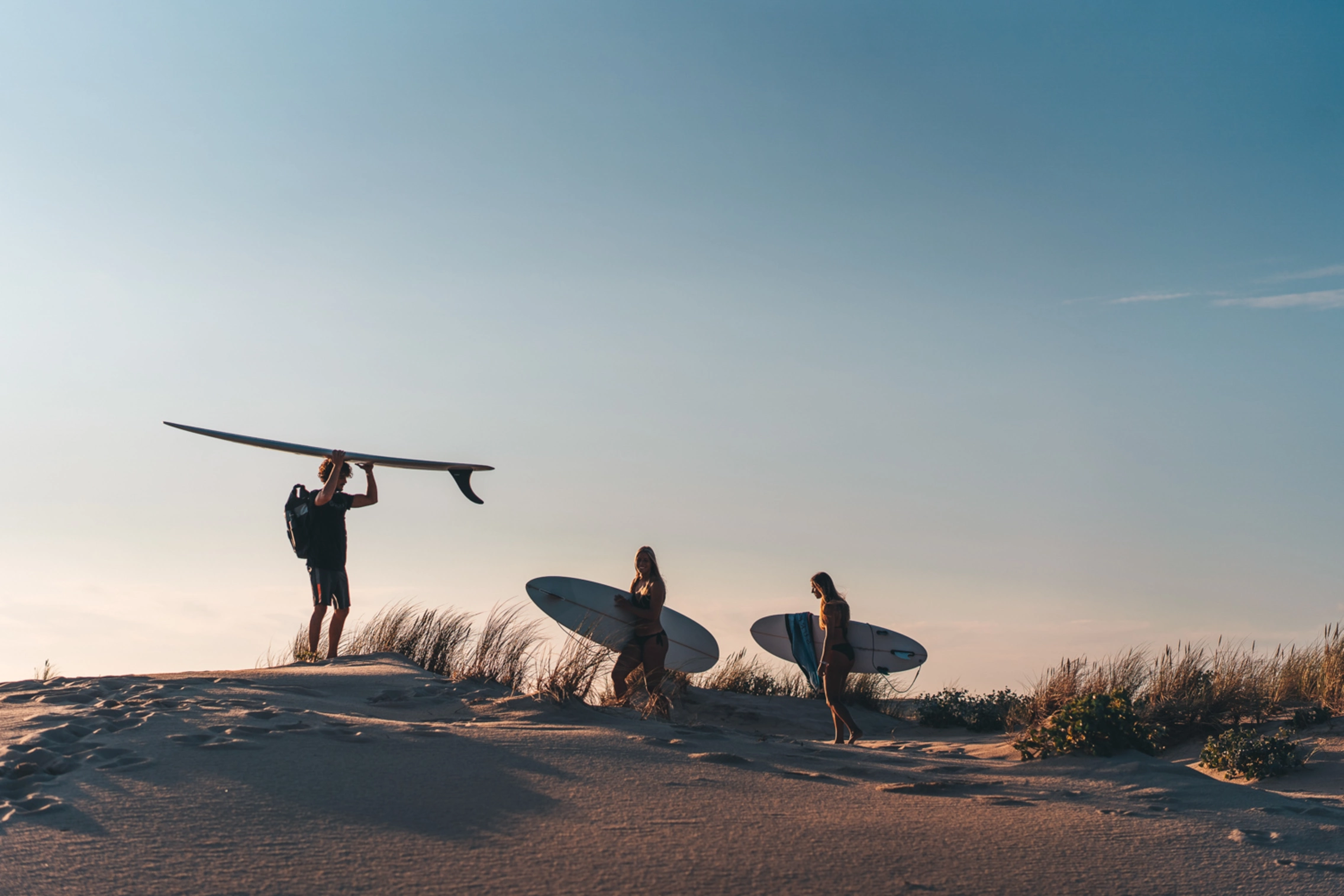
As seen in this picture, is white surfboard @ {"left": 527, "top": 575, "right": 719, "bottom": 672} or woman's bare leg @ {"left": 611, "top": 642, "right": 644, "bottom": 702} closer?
woman's bare leg @ {"left": 611, "top": 642, "right": 644, "bottom": 702}

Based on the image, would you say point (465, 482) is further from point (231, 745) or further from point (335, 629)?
point (231, 745)

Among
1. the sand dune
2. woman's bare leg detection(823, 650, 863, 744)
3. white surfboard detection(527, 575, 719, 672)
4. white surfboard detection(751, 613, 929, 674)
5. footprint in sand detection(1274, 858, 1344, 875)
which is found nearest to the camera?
the sand dune

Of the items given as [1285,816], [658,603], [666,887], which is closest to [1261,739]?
[1285,816]

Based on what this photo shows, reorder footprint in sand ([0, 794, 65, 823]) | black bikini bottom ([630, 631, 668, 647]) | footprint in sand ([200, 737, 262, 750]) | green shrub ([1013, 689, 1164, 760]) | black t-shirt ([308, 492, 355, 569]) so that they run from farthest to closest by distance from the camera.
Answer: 1. black t-shirt ([308, 492, 355, 569])
2. black bikini bottom ([630, 631, 668, 647])
3. green shrub ([1013, 689, 1164, 760])
4. footprint in sand ([200, 737, 262, 750])
5. footprint in sand ([0, 794, 65, 823])

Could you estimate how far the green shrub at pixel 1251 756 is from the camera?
24.3ft

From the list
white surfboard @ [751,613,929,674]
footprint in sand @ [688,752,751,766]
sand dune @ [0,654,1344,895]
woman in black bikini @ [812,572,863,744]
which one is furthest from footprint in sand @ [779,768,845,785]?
white surfboard @ [751,613,929,674]

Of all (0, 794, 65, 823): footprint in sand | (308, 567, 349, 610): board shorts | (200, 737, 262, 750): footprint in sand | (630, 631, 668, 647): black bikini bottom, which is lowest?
(0, 794, 65, 823): footprint in sand

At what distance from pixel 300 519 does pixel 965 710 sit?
307 inches

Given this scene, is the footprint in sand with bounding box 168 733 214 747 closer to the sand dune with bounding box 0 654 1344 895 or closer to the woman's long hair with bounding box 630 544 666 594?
the sand dune with bounding box 0 654 1344 895

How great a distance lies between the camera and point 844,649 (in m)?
8.40

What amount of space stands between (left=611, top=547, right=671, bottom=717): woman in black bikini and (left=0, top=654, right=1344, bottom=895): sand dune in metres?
2.01

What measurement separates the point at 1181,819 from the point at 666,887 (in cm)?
289

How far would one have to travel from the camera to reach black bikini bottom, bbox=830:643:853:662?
834 centimetres

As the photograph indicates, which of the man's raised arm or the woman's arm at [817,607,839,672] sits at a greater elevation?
the man's raised arm
